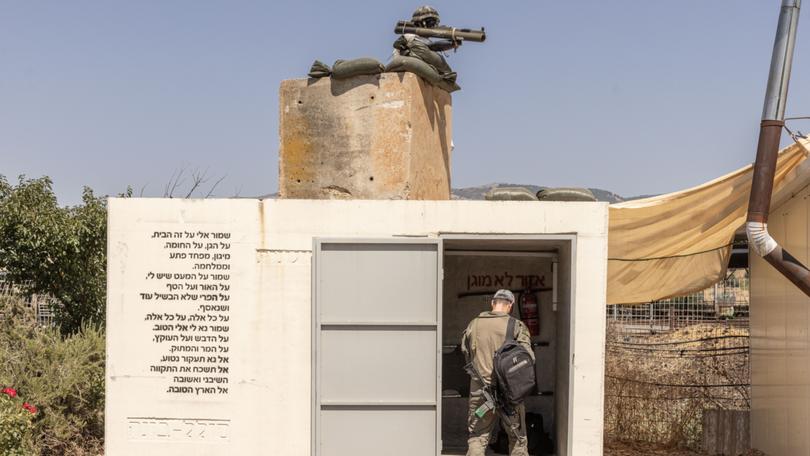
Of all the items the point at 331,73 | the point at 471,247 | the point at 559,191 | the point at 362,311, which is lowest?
the point at 362,311

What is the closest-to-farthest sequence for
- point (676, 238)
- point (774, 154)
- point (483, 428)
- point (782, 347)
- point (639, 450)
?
1. point (483, 428)
2. point (774, 154)
3. point (676, 238)
4. point (782, 347)
5. point (639, 450)

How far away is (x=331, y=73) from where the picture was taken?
911 centimetres

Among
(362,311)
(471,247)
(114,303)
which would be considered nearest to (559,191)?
(471,247)

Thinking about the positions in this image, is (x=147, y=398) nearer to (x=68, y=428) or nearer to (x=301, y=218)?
(x=301, y=218)

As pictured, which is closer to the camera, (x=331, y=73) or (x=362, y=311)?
(x=362, y=311)

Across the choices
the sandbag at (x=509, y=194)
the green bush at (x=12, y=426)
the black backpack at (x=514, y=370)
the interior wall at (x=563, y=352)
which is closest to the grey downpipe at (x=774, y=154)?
the interior wall at (x=563, y=352)

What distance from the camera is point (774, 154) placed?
7.82 metres

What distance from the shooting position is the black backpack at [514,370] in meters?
7.06

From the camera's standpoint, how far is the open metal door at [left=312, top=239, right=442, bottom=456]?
7.45m

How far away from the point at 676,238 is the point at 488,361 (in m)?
2.80

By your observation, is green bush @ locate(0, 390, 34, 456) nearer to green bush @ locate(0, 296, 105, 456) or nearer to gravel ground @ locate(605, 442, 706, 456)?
green bush @ locate(0, 296, 105, 456)

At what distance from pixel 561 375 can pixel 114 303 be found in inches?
160

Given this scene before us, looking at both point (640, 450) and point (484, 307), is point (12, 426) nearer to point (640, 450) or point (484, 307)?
point (484, 307)

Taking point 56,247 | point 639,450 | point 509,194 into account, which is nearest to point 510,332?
point 509,194
